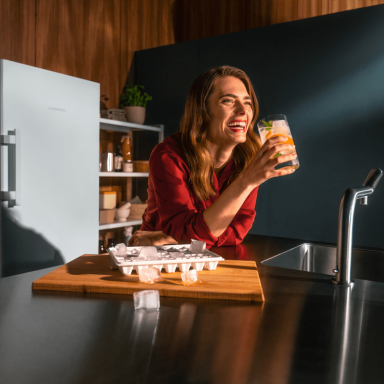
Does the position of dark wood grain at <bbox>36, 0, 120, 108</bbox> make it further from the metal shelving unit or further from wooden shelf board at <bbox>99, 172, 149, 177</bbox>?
wooden shelf board at <bbox>99, 172, 149, 177</bbox>

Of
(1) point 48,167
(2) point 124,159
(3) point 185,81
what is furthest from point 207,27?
(1) point 48,167

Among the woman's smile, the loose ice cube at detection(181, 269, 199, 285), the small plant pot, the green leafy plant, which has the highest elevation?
the green leafy plant

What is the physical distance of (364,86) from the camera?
2.60 m

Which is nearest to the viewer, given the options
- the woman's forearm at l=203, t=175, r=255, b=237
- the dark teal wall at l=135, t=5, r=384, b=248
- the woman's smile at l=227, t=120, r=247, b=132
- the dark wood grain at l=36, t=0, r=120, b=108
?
the woman's forearm at l=203, t=175, r=255, b=237

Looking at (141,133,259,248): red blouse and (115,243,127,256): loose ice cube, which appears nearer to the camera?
(115,243,127,256): loose ice cube

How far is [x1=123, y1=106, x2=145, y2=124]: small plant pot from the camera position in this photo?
333 cm

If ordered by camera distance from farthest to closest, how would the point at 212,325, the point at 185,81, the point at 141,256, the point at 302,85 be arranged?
the point at 185,81 → the point at 302,85 → the point at 141,256 → the point at 212,325

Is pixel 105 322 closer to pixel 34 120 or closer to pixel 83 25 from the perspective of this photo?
pixel 34 120

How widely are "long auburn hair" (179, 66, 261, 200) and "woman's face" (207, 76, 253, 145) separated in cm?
3

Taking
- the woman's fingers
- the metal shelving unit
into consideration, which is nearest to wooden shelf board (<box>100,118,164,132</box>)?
the metal shelving unit

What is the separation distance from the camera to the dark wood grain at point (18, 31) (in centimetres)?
259

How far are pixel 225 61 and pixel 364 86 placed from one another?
3.63 ft

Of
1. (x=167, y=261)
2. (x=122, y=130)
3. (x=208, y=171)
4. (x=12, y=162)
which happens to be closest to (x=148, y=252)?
(x=167, y=261)

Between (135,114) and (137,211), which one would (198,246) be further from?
(135,114)
